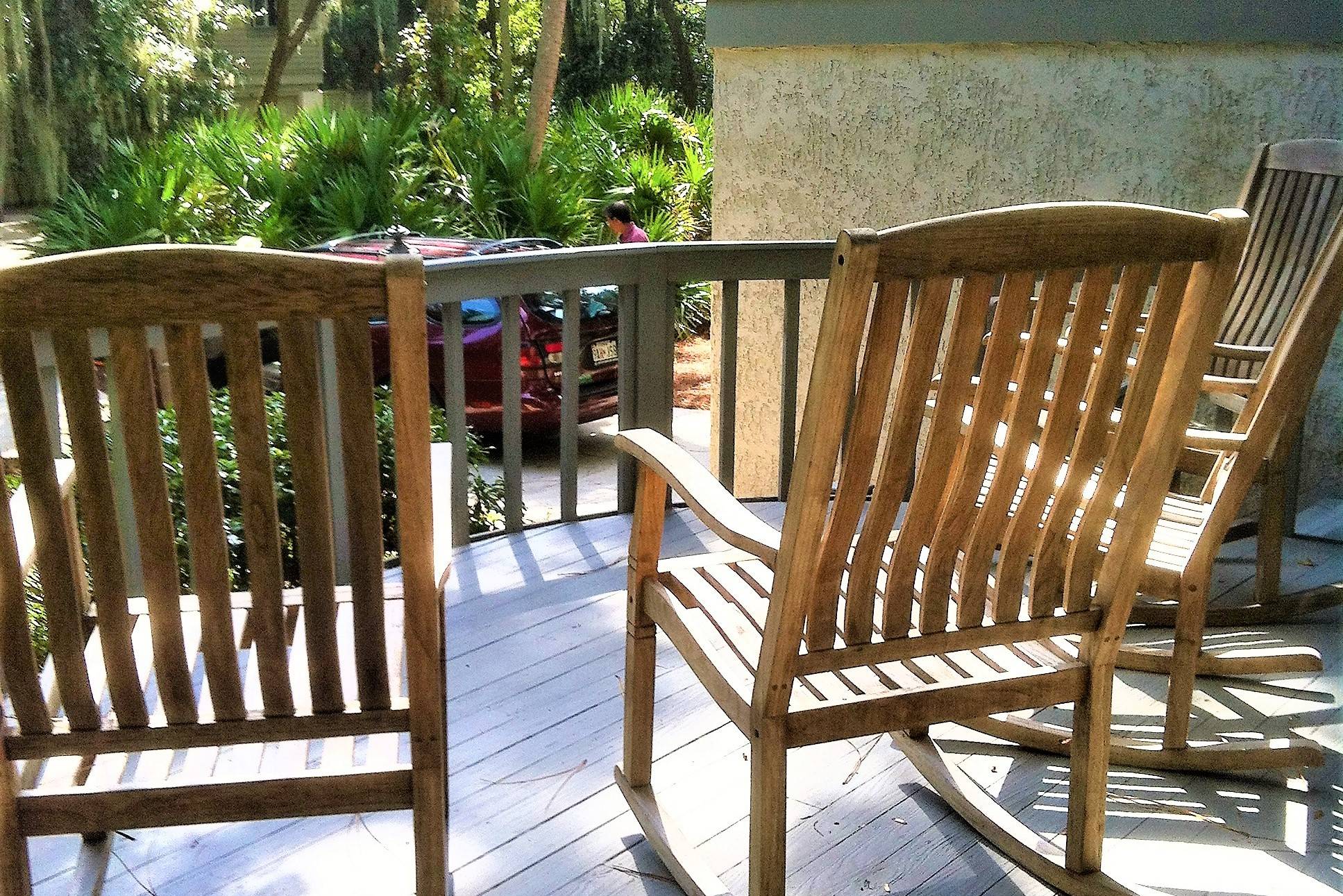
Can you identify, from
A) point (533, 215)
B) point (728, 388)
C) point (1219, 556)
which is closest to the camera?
point (1219, 556)

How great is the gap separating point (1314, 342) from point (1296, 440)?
1.35m

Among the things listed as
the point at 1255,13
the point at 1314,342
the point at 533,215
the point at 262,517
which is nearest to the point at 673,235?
the point at 533,215

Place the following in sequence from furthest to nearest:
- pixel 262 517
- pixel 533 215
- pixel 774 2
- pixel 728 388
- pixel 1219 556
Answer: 1. pixel 533 215
2. pixel 774 2
3. pixel 728 388
4. pixel 1219 556
5. pixel 262 517

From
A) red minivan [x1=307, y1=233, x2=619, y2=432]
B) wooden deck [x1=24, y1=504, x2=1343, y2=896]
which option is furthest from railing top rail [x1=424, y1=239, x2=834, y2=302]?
red minivan [x1=307, y1=233, x2=619, y2=432]

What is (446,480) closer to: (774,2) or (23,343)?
(23,343)

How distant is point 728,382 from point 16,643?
2.31 m

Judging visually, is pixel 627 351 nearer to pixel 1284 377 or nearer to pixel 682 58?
pixel 1284 377

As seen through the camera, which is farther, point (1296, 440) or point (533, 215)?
point (533, 215)

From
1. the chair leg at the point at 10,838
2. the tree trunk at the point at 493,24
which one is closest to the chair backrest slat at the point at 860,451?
the chair leg at the point at 10,838

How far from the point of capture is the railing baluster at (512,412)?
3.13 metres

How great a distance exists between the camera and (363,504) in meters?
1.33

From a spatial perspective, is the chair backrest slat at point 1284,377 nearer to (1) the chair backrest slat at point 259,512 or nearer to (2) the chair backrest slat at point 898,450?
(2) the chair backrest slat at point 898,450

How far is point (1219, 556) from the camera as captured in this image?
10.2ft

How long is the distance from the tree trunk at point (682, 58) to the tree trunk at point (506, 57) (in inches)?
95.7
